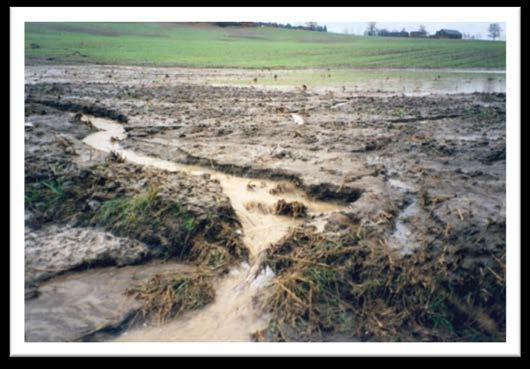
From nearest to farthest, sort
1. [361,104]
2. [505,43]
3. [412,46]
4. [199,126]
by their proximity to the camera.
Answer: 1. [505,43]
2. [412,46]
3. [199,126]
4. [361,104]

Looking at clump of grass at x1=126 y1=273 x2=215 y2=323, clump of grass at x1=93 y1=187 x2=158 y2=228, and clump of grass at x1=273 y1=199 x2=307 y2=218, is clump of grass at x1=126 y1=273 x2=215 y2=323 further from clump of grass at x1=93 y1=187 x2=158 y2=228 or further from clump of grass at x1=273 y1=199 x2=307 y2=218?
clump of grass at x1=273 y1=199 x2=307 y2=218

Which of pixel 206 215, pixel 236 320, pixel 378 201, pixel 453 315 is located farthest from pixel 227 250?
pixel 453 315

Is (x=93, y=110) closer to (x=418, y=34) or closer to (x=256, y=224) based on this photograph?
(x=256, y=224)

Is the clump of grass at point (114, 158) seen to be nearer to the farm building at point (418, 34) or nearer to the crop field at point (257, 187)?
the crop field at point (257, 187)

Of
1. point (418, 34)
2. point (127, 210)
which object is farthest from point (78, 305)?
point (418, 34)

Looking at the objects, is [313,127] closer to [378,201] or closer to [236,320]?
[378,201]

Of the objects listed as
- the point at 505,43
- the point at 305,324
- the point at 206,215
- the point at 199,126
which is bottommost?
the point at 305,324
